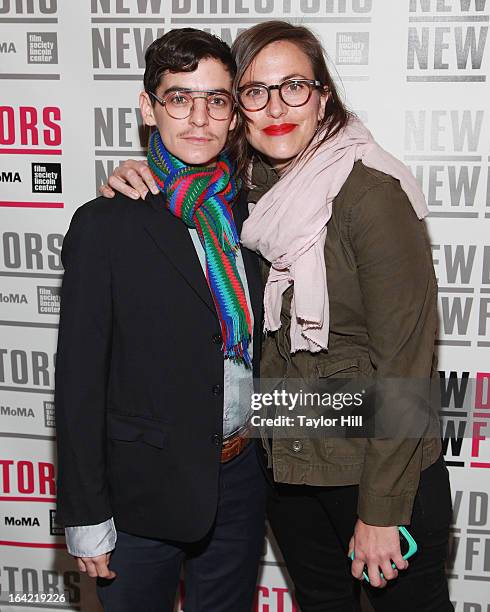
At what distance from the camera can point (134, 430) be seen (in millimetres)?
1432

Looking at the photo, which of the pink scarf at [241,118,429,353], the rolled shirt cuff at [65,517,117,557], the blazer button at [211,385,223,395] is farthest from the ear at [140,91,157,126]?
the rolled shirt cuff at [65,517,117,557]

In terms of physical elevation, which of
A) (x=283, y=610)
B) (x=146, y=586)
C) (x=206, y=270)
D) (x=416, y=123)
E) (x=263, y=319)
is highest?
(x=416, y=123)

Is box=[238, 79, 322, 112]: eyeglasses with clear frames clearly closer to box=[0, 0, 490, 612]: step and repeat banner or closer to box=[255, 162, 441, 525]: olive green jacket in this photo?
box=[255, 162, 441, 525]: olive green jacket

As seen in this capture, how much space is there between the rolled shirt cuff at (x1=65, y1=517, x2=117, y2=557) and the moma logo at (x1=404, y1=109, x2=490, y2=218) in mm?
1283

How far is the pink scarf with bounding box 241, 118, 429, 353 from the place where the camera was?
1.34m

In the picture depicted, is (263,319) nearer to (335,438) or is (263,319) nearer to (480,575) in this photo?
(335,438)

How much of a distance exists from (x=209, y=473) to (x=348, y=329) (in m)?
0.41

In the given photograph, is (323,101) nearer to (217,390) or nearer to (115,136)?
(217,390)

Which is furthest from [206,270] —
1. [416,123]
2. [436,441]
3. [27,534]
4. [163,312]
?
[27,534]

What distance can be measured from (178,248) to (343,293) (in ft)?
1.10

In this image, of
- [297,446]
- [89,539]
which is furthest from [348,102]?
[89,539]

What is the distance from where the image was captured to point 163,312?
1400 millimetres

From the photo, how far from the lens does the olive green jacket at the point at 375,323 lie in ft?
4.19

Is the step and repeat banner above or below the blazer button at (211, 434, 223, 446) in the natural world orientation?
above
